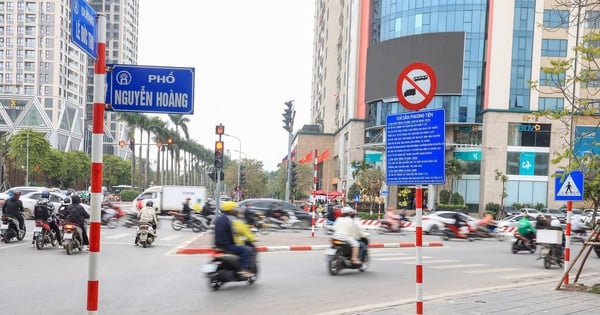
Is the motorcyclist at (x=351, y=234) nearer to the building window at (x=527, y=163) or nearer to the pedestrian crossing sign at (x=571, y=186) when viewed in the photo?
the pedestrian crossing sign at (x=571, y=186)

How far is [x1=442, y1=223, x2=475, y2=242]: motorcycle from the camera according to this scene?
79.6 ft

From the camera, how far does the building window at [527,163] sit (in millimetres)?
51531

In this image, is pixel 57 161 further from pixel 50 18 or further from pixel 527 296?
pixel 527 296

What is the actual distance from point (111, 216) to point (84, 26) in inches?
835

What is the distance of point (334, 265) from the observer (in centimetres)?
1166

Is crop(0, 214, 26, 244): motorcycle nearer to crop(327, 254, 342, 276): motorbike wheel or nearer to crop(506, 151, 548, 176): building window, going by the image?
crop(327, 254, 342, 276): motorbike wheel

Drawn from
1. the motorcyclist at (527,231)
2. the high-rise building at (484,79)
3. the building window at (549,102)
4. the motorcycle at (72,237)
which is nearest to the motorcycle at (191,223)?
the motorcycle at (72,237)

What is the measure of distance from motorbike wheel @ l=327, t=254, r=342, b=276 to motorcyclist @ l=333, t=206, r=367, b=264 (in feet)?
1.20

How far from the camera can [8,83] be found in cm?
10681

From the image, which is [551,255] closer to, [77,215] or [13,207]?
[77,215]

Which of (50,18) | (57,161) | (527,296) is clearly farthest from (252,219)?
(50,18)

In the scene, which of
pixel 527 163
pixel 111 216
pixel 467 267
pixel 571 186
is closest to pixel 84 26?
pixel 571 186

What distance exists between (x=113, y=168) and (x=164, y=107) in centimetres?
9827

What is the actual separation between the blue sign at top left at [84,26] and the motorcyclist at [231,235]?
5770 millimetres
